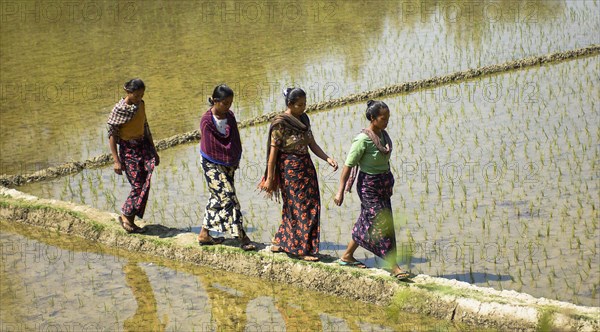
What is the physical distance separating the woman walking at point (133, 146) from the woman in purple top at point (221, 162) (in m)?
0.68

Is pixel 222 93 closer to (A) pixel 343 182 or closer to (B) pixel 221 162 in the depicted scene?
(B) pixel 221 162

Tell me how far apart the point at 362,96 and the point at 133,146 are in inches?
186

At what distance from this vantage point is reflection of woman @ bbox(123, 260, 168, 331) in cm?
562

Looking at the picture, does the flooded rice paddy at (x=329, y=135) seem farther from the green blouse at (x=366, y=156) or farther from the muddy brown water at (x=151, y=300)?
the green blouse at (x=366, y=156)

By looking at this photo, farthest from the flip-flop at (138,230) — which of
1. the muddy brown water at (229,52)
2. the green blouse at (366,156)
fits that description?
the muddy brown water at (229,52)

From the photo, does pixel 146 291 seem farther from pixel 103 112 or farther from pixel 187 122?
pixel 103 112

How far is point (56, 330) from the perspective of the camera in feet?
18.4

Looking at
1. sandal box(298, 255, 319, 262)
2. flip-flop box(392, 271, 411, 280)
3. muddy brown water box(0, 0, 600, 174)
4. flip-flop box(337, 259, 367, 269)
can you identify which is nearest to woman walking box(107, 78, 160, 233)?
sandal box(298, 255, 319, 262)

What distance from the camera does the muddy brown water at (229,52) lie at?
36.7 feet

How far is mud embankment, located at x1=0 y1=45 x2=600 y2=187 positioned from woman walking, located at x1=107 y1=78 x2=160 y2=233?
93.1 inches

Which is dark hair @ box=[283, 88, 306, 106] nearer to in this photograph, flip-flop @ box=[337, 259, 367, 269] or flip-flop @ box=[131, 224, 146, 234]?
flip-flop @ box=[337, 259, 367, 269]

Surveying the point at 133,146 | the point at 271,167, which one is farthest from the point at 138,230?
the point at 271,167

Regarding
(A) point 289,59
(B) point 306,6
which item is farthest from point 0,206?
(B) point 306,6

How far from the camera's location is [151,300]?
6012mm
